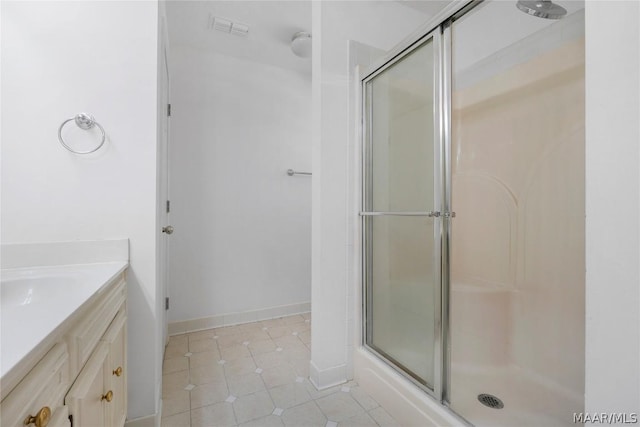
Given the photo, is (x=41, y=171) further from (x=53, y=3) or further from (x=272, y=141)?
(x=272, y=141)

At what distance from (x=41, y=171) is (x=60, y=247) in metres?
0.31

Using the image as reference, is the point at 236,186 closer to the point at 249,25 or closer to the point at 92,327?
the point at 249,25

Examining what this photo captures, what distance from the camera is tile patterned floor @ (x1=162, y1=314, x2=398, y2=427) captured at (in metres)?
1.40

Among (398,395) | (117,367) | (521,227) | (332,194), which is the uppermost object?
(332,194)

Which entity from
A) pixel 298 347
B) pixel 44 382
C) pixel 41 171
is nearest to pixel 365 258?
pixel 298 347

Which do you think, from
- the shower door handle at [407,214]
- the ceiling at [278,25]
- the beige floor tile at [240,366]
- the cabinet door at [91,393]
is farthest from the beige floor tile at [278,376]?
the ceiling at [278,25]

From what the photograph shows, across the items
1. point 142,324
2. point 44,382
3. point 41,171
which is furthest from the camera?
point 142,324

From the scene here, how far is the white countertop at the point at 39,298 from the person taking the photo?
45cm

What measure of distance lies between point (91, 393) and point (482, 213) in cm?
197

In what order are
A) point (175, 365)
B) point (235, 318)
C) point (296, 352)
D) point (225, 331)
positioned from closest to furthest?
point (175, 365), point (296, 352), point (225, 331), point (235, 318)

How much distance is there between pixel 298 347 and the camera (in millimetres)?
2135

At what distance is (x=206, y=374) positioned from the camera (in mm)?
1777

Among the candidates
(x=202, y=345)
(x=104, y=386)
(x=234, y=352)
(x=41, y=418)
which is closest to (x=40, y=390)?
(x=41, y=418)

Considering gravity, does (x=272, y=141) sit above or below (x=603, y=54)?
above
